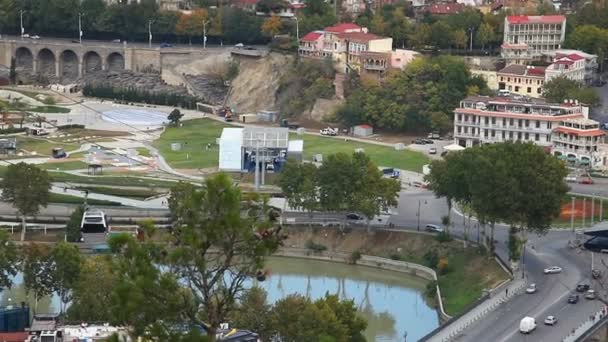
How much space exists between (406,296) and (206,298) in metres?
22.2

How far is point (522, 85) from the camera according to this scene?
52750 millimetres

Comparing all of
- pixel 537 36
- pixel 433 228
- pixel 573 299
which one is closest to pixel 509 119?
pixel 433 228

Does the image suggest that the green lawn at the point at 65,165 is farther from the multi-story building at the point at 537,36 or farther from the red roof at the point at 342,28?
the multi-story building at the point at 537,36

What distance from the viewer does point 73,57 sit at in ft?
222

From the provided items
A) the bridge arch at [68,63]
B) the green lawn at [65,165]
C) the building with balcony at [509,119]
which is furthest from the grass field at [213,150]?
the bridge arch at [68,63]

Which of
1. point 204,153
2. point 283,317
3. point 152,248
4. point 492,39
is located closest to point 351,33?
point 492,39

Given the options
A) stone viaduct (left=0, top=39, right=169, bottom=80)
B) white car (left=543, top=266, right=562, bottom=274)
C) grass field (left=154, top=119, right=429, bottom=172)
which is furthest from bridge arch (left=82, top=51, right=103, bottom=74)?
white car (left=543, top=266, right=562, bottom=274)

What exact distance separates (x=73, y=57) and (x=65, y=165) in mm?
22797

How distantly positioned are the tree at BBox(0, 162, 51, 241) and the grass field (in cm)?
906

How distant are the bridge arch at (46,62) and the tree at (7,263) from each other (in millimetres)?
38546

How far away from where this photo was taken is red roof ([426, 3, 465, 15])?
2486 inches

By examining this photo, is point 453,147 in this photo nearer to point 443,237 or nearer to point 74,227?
point 443,237

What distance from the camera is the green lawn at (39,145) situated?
48.8 meters

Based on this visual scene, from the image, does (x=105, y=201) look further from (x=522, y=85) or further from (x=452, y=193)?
(x=522, y=85)
